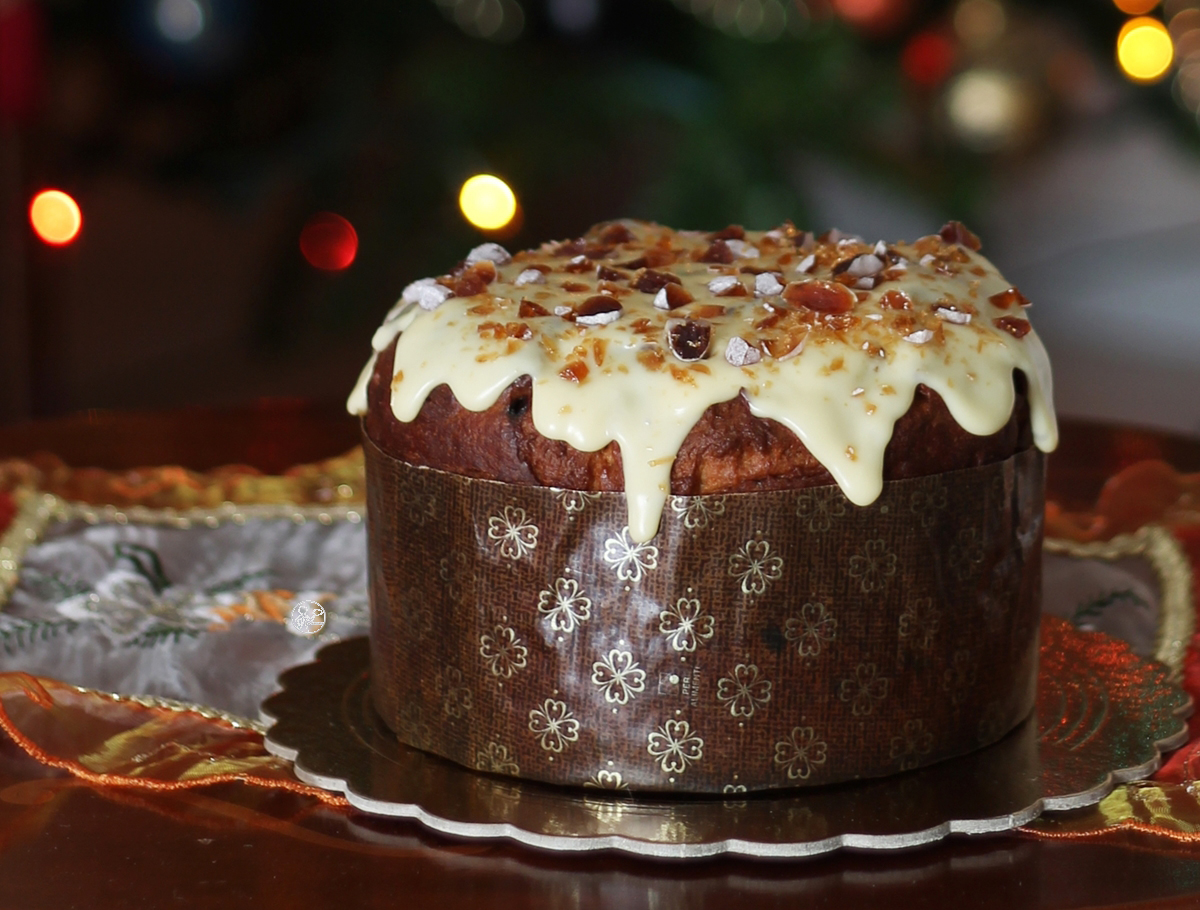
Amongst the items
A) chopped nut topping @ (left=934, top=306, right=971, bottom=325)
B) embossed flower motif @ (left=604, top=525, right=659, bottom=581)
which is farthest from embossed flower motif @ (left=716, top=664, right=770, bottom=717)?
chopped nut topping @ (left=934, top=306, right=971, bottom=325)

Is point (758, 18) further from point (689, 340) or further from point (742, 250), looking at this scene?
point (689, 340)

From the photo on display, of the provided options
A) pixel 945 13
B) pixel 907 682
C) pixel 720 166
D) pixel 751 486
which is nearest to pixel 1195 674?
pixel 907 682

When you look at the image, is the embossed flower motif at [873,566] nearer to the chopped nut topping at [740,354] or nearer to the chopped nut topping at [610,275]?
the chopped nut topping at [740,354]

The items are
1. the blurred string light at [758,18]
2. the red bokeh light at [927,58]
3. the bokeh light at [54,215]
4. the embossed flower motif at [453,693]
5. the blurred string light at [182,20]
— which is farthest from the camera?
the bokeh light at [54,215]

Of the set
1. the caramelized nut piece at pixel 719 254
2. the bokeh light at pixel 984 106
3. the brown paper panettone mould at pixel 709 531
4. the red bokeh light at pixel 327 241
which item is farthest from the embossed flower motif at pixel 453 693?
the bokeh light at pixel 984 106

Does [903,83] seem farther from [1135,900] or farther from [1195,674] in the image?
[1135,900]

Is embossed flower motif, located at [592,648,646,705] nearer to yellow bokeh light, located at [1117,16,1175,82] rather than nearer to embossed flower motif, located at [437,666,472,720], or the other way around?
embossed flower motif, located at [437,666,472,720]
